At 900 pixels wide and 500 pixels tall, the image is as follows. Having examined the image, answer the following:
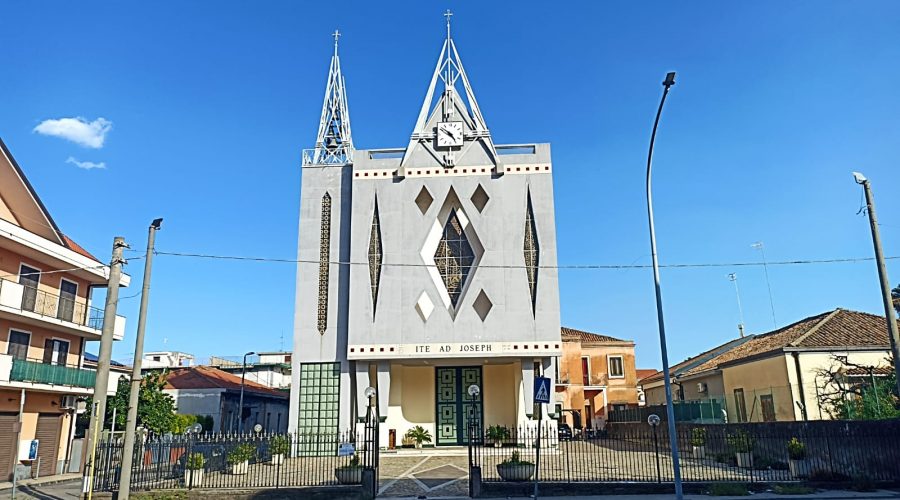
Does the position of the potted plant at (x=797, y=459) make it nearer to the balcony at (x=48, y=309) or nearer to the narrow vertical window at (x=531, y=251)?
the narrow vertical window at (x=531, y=251)

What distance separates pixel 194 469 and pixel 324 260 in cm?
1355

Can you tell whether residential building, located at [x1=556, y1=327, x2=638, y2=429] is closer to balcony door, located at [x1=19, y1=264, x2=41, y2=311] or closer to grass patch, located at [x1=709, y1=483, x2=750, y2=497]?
grass patch, located at [x1=709, y1=483, x2=750, y2=497]

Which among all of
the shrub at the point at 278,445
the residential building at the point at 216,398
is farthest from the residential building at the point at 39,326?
the residential building at the point at 216,398

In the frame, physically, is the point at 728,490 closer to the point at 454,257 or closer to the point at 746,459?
the point at 746,459

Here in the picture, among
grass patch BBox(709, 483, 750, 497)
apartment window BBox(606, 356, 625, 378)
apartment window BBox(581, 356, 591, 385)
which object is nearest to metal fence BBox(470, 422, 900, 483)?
grass patch BBox(709, 483, 750, 497)

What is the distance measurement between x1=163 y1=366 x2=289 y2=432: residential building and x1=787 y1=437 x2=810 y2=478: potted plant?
101 ft

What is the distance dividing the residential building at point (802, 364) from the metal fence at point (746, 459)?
319cm

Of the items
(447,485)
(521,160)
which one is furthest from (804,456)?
(521,160)

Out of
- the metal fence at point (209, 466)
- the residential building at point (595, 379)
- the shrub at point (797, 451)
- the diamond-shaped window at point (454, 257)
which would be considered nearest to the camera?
the metal fence at point (209, 466)

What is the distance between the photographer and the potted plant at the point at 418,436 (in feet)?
94.1

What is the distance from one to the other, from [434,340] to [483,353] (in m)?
2.15

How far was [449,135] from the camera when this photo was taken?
99.0ft

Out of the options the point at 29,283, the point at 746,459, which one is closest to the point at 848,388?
the point at 746,459

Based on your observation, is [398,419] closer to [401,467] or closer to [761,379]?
[401,467]
